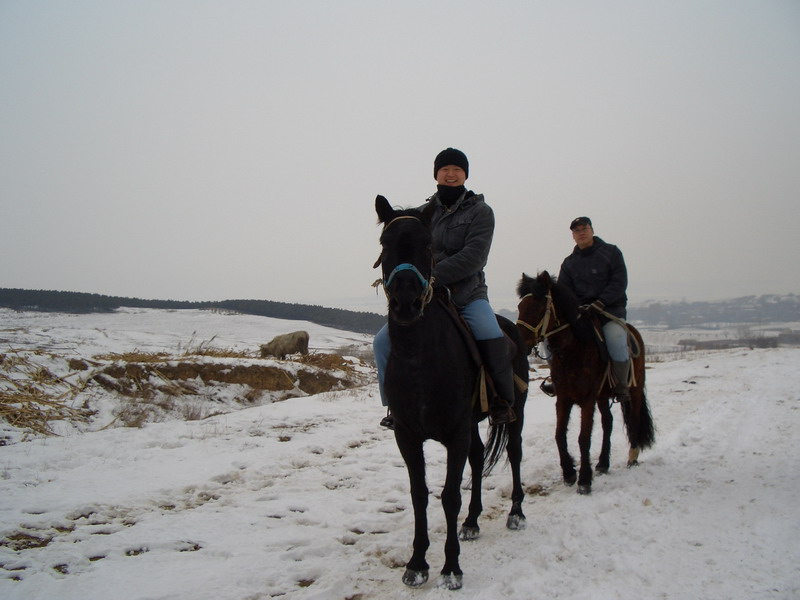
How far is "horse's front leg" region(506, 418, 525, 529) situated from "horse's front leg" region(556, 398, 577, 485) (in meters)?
0.99

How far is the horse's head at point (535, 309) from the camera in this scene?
5223 mm

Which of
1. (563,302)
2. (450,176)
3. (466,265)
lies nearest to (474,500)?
(466,265)

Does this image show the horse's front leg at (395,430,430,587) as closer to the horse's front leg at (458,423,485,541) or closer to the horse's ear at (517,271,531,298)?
the horse's front leg at (458,423,485,541)

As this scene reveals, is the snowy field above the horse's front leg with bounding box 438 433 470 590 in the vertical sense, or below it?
below

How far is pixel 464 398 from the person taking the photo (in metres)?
3.31

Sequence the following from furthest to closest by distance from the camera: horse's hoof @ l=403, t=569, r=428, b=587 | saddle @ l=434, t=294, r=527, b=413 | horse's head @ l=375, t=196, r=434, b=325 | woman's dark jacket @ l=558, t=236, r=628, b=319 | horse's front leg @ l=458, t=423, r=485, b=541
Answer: woman's dark jacket @ l=558, t=236, r=628, b=319 < horse's front leg @ l=458, t=423, r=485, b=541 < saddle @ l=434, t=294, r=527, b=413 < horse's hoof @ l=403, t=569, r=428, b=587 < horse's head @ l=375, t=196, r=434, b=325

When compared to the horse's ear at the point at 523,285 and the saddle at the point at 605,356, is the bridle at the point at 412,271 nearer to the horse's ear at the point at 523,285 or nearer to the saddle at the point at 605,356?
the horse's ear at the point at 523,285

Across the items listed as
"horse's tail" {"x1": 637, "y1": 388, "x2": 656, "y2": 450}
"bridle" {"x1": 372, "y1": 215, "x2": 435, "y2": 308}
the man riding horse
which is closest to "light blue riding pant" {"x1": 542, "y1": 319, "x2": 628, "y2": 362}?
the man riding horse

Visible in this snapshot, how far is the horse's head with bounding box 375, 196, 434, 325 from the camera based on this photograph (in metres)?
2.72

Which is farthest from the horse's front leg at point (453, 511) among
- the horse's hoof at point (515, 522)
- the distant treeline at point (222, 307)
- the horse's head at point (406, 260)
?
the distant treeline at point (222, 307)

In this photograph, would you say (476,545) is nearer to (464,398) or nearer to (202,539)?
(464,398)

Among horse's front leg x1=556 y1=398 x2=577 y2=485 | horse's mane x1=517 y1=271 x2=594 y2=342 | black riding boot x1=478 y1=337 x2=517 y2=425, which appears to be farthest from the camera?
horse's mane x1=517 y1=271 x2=594 y2=342

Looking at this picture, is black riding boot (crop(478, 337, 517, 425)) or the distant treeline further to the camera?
the distant treeline

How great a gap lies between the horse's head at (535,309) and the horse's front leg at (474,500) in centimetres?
146
